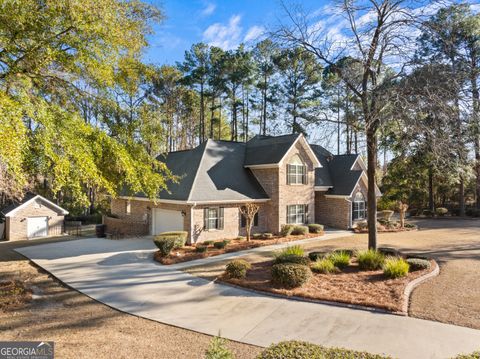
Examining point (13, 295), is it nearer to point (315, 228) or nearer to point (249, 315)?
point (249, 315)

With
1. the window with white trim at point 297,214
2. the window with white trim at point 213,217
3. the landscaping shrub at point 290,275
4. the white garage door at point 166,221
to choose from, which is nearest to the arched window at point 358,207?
the window with white trim at point 297,214

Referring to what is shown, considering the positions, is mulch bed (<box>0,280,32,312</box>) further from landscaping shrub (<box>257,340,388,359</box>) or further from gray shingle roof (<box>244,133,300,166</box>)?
gray shingle roof (<box>244,133,300,166</box>)

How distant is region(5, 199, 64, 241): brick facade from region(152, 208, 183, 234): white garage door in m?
9.61

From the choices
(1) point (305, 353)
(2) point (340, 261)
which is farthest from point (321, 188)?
(1) point (305, 353)

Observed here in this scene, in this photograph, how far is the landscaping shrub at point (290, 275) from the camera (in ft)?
34.6

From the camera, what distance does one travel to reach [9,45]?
7633 millimetres

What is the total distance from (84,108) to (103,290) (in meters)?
6.13

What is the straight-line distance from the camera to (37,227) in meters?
24.8

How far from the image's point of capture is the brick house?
19484 millimetres

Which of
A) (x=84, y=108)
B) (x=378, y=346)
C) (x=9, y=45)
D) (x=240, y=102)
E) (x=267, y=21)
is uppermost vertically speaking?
(x=240, y=102)

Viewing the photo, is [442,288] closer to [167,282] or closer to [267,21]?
[167,282]

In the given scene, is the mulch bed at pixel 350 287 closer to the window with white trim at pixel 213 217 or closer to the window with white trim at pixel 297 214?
the window with white trim at pixel 213 217

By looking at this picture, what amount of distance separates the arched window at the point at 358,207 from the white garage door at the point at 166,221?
14567mm

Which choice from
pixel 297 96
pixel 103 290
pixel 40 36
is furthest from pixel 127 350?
pixel 297 96
